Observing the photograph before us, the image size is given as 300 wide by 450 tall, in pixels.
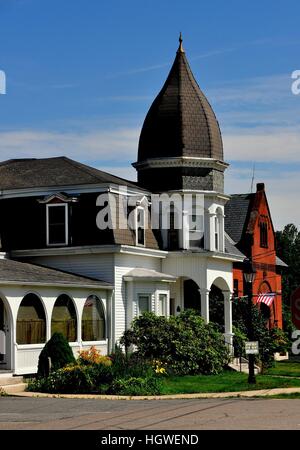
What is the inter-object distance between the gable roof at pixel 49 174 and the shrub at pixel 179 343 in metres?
5.92


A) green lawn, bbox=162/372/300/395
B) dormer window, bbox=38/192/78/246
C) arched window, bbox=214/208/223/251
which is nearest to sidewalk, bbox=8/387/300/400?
green lawn, bbox=162/372/300/395

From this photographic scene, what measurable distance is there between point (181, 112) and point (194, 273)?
281 inches

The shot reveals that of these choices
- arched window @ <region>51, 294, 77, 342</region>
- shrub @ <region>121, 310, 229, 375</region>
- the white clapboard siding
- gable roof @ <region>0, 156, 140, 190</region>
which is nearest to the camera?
arched window @ <region>51, 294, 77, 342</region>

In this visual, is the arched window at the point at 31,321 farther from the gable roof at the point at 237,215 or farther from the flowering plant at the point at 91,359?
the gable roof at the point at 237,215

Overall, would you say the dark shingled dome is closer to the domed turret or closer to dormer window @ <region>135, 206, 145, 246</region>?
the domed turret

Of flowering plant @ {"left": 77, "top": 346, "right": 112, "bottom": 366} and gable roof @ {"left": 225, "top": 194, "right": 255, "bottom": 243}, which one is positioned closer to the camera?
flowering plant @ {"left": 77, "top": 346, "right": 112, "bottom": 366}

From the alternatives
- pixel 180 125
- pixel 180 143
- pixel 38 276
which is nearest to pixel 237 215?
pixel 180 125

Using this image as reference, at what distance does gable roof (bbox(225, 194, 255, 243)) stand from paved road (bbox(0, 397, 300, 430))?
3026cm

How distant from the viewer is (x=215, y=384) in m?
31.0

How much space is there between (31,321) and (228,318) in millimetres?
12792

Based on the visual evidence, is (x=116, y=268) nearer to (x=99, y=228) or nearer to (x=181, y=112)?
(x=99, y=228)

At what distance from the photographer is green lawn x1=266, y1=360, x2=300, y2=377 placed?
128 feet

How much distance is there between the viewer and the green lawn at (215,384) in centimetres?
2909
